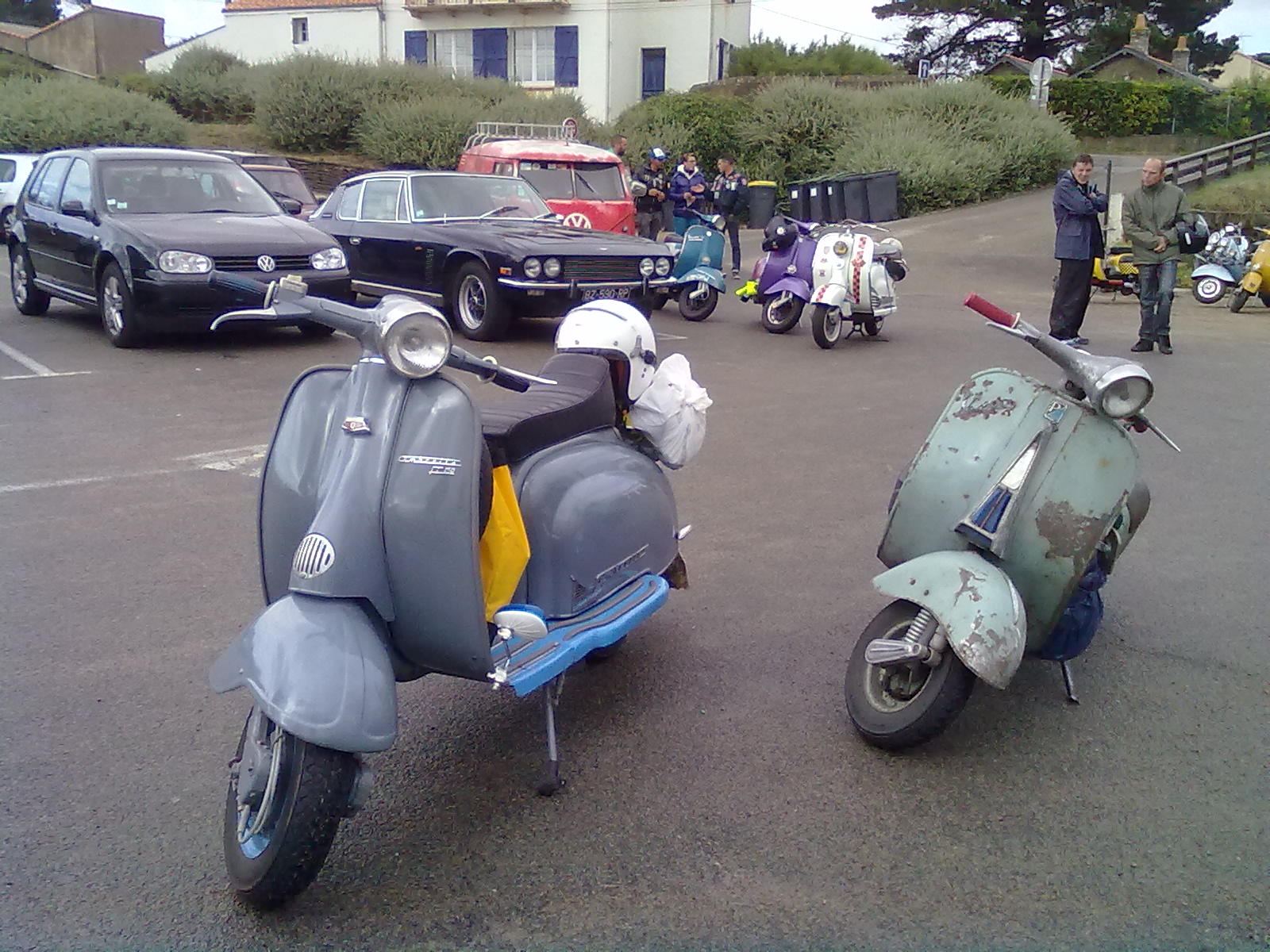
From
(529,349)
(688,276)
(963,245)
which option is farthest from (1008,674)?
(963,245)

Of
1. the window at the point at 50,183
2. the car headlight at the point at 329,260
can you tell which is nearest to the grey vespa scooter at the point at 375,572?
the car headlight at the point at 329,260

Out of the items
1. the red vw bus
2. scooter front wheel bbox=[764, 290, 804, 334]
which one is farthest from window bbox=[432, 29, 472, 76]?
scooter front wheel bbox=[764, 290, 804, 334]

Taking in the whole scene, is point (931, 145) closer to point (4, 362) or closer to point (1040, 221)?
point (1040, 221)

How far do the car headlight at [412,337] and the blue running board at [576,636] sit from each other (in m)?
0.78

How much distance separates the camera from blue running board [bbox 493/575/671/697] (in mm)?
3098

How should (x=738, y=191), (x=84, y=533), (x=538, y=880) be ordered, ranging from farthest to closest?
(x=738, y=191) < (x=84, y=533) < (x=538, y=880)

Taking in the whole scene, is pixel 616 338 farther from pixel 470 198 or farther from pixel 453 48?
pixel 453 48

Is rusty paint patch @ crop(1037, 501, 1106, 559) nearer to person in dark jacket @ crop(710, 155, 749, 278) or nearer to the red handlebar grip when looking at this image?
the red handlebar grip

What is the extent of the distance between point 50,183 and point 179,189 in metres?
1.57

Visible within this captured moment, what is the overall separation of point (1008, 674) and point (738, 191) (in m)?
14.6

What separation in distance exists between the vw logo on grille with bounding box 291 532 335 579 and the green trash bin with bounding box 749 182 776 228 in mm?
18582

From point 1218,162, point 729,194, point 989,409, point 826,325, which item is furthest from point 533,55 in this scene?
point 989,409

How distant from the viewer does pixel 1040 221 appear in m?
22.3

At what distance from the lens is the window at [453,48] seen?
1671 inches
